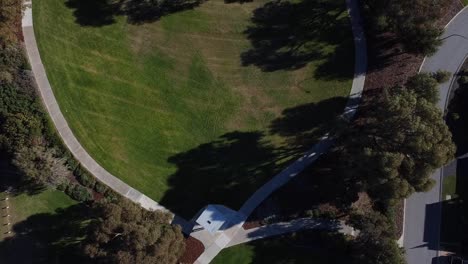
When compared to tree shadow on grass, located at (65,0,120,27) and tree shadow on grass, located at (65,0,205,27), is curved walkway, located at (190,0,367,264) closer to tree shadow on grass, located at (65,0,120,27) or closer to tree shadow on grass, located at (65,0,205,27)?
tree shadow on grass, located at (65,0,205,27)

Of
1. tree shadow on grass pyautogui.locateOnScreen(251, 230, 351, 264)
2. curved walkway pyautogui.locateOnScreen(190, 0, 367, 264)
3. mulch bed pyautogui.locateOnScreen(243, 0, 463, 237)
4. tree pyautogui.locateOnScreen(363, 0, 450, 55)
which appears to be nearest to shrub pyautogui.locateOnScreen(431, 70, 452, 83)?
tree pyautogui.locateOnScreen(363, 0, 450, 55)

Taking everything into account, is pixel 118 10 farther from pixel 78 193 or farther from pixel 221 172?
pixel 221 172

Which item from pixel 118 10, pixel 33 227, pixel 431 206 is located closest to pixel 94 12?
pixel 118 10

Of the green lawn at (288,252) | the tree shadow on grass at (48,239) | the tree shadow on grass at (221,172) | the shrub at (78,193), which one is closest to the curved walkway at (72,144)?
the shrub at (78,193)

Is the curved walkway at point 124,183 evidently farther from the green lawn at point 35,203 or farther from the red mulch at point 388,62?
the green lawn at point 35,203

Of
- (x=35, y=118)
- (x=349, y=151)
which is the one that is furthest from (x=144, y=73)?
(x=349, y=151)

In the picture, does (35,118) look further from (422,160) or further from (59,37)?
(422,160)
